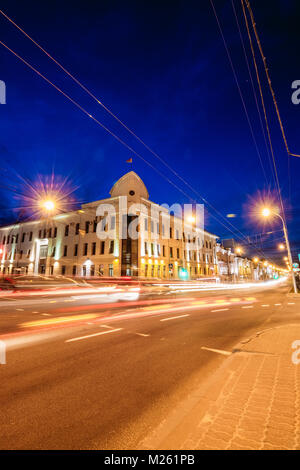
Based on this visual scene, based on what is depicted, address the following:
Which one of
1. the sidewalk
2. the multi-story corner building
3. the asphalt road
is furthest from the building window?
the sidewalk

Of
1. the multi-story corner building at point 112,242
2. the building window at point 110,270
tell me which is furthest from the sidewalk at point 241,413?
the building window at point 110,270

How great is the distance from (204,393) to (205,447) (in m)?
1.26

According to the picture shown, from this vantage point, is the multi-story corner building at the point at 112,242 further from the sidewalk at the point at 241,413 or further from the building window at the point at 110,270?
the sidewalk at the point at 241,413

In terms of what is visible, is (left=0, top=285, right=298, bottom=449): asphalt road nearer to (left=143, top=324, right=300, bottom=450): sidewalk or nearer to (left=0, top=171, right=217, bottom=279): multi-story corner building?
(left=143, top=324, right=300, bottom=450): sidewalk

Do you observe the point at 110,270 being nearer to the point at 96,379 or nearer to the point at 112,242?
the point at 112,242

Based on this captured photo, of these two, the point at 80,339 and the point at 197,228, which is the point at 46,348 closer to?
the point at 80,339

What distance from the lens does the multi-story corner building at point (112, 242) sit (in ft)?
128

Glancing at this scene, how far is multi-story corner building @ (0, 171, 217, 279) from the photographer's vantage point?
3912cm

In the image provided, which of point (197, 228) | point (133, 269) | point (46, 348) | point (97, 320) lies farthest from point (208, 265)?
point (46, 348)

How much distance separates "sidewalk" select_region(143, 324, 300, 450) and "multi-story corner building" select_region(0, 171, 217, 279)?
1170 inches

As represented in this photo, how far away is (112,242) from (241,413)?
3731cm

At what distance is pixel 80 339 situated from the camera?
6430 millimetres

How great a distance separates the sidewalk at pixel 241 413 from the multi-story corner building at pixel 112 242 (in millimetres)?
29722

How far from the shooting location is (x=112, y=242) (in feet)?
129
